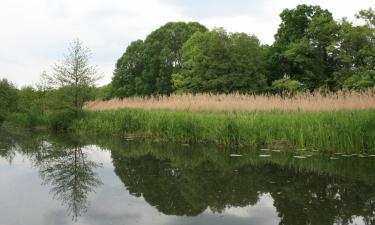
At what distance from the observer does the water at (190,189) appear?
443cm

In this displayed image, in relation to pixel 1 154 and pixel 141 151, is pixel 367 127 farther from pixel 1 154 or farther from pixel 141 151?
pixel 1 154

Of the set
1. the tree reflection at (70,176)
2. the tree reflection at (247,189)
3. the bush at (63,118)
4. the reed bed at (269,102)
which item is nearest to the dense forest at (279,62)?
the bush at (63,118)

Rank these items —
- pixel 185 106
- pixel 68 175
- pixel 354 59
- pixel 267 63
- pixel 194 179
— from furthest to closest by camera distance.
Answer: pixel 267 63, pixel 354 59, pixel 185 106, pixel 68 175, pixel 194 179

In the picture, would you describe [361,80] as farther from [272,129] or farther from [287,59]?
[272,129]

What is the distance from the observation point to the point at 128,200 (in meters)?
5.24

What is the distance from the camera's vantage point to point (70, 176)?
7074 mm

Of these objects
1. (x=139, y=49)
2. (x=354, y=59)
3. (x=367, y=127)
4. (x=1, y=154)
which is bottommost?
(x=1, y=154)

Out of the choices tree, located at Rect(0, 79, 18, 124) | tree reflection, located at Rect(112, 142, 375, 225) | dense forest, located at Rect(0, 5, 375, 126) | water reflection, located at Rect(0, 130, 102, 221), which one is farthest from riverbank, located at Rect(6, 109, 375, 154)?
tree, located at Rect(0, 79, 18, 124)

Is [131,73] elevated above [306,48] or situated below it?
below

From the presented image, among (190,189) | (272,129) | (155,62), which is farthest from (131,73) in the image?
(190,189)

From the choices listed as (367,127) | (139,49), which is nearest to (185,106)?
(367,127)

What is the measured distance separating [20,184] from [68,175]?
917 millimetres

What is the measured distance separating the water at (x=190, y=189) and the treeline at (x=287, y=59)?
18.3 meters

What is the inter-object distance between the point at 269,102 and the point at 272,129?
3593 mm
